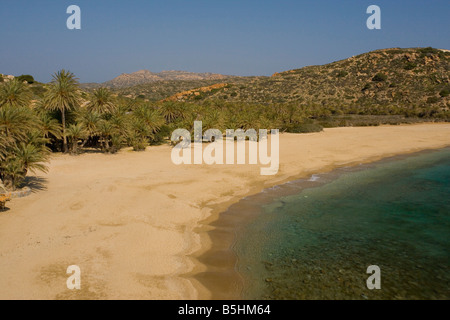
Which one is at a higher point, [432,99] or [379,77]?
[379,77]

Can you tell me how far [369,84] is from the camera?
72.5m

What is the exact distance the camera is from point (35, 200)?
1216cm

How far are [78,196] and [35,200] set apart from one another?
59.4 inches

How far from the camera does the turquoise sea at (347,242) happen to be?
8.09m

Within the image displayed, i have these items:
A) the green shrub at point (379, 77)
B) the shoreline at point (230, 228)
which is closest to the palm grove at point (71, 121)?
the shoreline at point (230, 228)

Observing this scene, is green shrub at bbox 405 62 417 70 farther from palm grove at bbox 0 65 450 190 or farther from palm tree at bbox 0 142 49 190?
palm tree at bbox 0 142 49 190

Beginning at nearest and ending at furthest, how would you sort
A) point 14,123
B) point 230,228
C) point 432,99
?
point 230,228
point 14,123
point 432,99

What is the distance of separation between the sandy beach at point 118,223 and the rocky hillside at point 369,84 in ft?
172

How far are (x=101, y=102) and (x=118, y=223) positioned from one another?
52.1ft

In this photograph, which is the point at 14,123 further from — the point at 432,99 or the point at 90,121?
the point at 432,99

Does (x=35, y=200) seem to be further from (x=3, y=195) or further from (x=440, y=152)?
(x=440, y=152)

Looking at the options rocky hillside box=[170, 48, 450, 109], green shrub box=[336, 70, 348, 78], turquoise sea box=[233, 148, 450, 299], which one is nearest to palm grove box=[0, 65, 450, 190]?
turquoise sea box=[233, 148, 450, 299]

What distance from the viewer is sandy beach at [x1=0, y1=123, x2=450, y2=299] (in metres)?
7.43

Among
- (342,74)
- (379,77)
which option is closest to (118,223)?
(379,77)
